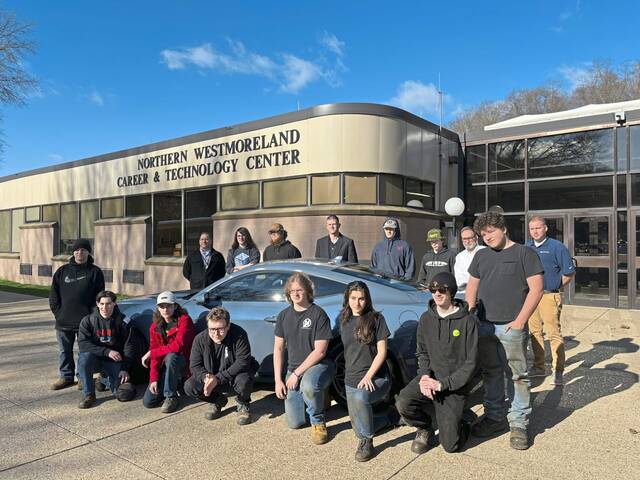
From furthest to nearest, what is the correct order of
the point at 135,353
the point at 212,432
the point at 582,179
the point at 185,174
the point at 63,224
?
the point at 63,224 → the point at 185,174 → the point at 582,179 → the point at 135,353 → the point at 212,432

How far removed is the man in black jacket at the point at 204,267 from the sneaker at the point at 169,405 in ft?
6.95

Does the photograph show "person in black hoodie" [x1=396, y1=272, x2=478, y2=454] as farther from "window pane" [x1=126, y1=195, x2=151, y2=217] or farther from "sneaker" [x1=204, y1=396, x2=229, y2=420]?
"window pane" [x1=126, y1=195, x2=151, y2=217]

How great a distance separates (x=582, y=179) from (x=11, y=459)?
12.0 metres

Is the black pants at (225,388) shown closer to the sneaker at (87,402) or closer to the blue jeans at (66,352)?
the sneaker at (87,402)

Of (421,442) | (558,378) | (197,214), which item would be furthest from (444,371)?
(197,214)

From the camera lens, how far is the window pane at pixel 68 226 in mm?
17477

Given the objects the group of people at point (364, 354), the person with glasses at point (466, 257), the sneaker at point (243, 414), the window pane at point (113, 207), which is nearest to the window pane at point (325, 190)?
the person with glasses at point (466, 257)

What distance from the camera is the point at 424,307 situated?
417 centimetres

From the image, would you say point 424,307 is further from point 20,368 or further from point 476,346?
point 20,368

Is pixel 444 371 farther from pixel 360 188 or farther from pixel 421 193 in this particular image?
pixel 421 193

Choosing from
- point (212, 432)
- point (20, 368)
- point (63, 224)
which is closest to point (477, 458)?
point (212, 432)

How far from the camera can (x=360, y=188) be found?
10.4m

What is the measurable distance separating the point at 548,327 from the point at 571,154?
26.1 feet

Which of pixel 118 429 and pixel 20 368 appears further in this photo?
pixel 20 368
